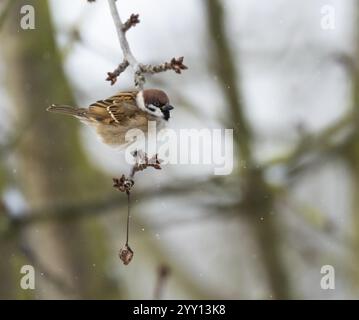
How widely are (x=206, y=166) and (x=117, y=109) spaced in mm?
1075

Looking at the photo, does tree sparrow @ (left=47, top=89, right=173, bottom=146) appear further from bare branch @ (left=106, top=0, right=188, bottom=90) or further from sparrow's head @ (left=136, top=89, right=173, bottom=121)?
bare branch @ (left=106, top=0, right=188, bottom=90)

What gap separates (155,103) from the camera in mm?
1902

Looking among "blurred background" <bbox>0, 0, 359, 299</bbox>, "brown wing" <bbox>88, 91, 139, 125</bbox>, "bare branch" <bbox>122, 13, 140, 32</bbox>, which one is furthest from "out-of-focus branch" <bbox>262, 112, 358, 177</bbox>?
"bare branch" <bbox>122, 13, 140, 32</bbox>

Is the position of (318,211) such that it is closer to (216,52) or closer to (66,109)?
(216,52)

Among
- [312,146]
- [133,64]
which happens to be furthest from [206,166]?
[133,64]

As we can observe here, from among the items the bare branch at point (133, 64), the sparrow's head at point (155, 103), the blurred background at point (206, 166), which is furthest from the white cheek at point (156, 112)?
the blurred background at point (206, 166)

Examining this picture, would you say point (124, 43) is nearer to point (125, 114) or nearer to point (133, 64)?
point (133, 64)

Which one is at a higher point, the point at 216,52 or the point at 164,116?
the point at 216,52

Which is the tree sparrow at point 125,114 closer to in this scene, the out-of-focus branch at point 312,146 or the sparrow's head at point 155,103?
the sparrow's head at point 155,103

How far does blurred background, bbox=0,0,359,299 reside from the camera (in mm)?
3084

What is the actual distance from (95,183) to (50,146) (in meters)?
0.28

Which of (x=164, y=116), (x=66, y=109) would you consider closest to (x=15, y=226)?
(x=66, y=109)

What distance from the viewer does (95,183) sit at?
3.56 metres

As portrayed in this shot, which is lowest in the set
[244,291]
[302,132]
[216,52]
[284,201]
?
[244,291]
